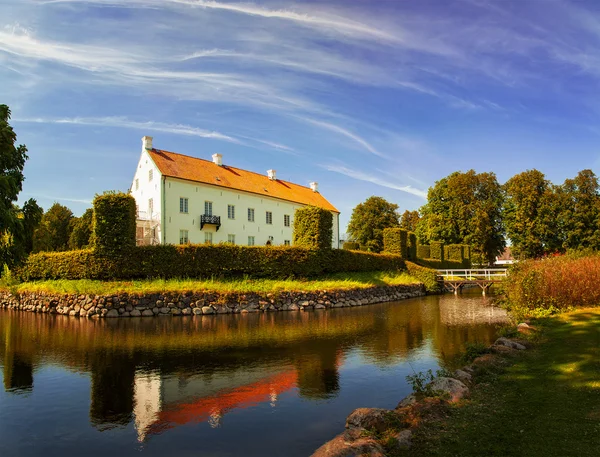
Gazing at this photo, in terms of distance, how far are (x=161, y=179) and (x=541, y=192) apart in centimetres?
4227

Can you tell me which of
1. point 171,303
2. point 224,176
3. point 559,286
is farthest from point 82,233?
point 559,286

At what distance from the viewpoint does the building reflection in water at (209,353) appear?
8172 mm

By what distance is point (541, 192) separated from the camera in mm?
49531

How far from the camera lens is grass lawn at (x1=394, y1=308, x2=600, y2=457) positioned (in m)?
4.88

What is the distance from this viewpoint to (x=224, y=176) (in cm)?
3962

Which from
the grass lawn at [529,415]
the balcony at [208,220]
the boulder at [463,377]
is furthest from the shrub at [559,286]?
the balcony at [208,220]

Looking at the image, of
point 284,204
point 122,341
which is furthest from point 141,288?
point 284,204

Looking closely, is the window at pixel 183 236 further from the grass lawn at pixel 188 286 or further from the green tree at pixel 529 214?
the green tree at pixel 529 214

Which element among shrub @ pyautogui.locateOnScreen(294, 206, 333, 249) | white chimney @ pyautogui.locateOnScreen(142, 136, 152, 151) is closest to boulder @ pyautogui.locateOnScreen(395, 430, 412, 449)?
shrub @ pyautogui.locateOnScreen(294, 206, 333, 249)

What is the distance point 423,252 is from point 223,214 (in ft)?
76.2

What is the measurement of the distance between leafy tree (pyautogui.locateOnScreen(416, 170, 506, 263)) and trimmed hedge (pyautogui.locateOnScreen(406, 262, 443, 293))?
1702 cm

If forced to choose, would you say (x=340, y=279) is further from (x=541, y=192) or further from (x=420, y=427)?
(x=541, y=192)

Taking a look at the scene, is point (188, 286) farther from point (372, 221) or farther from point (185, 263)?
point (372, 221)

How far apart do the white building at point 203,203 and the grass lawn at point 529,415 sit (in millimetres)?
29295
